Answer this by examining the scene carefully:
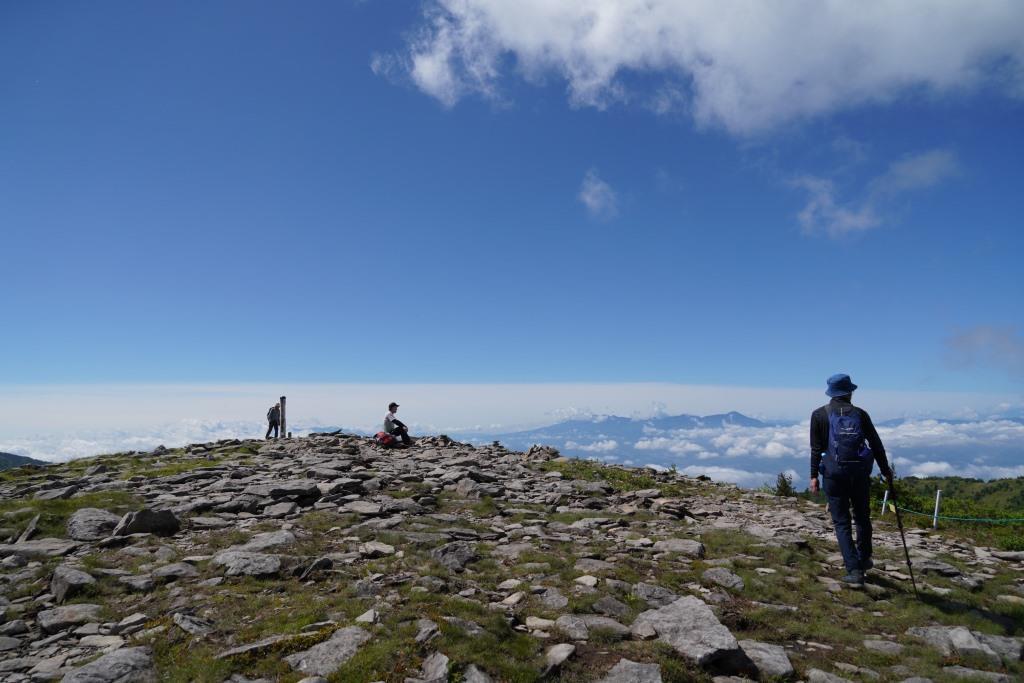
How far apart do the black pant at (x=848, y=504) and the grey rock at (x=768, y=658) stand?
14.0 feet

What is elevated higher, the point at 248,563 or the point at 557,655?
the point at 248,563

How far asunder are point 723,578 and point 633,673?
479 cm

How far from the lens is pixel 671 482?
23.4 metres

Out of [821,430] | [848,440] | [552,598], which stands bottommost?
[552,598]

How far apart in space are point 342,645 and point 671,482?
19227mm

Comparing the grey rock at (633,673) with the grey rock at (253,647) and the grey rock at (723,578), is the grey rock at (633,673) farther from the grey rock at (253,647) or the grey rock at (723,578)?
the grey rock at (723,578)

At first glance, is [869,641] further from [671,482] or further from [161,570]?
[671,482]

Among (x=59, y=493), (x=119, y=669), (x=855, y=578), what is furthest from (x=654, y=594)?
(x=59, y=493)

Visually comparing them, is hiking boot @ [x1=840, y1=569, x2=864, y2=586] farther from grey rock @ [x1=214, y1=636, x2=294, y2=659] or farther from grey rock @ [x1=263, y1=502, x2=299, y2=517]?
grey rock @ [x1=263, y1=502, x2=299, y2=517]

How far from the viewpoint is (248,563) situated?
9.98m

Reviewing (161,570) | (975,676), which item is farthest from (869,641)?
(161,570)

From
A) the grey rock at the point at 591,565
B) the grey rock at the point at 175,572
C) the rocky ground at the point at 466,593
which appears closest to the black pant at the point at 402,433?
the rocky ground at the point at 466,593

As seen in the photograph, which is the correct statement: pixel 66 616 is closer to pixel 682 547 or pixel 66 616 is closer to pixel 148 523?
pixel 148 523

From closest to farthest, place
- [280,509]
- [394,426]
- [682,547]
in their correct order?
[682,547] < [280,509] < [394,426]
